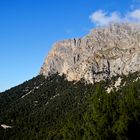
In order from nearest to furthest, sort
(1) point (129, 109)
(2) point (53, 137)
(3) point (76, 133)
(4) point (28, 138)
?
(1) point (129, 109), (3) point (76, 133), (2) point (53, 137), (4) point (28, 138)

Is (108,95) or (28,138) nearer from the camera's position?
(108,95)

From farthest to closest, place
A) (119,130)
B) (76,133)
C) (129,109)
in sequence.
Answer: (76,133), (129,109), (119,130)

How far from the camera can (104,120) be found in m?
65.1

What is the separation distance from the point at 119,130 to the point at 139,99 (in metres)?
10.2

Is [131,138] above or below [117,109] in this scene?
below

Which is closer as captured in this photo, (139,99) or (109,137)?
(109,137)

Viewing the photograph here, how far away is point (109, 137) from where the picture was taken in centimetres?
6438

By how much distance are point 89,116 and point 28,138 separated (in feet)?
419

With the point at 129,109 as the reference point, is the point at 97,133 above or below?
below

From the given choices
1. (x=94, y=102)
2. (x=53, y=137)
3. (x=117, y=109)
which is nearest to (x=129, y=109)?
(x=117, y=109)

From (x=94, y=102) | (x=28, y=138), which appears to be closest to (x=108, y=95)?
(x=94, y=102)

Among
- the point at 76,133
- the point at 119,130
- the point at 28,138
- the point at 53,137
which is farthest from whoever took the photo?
the point at 28,138

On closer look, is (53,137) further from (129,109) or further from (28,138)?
(129,109)

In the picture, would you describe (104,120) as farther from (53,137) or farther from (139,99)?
(53,137)
